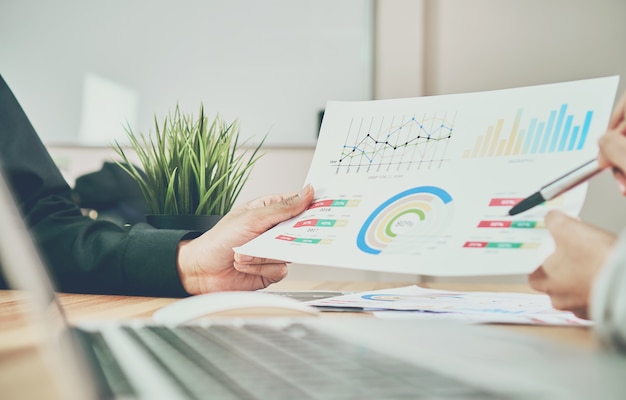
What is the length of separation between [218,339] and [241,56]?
1.55m

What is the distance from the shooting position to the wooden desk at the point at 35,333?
0.74ft

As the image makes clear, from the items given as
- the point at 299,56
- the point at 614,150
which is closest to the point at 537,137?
the point at 614,150

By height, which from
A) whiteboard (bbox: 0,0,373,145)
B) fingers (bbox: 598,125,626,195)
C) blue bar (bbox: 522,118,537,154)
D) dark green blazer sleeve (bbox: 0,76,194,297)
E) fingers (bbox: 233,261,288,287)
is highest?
whiteboard (bbox: 0,0,373,145)

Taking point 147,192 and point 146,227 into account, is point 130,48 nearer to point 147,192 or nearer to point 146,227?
point 147,192

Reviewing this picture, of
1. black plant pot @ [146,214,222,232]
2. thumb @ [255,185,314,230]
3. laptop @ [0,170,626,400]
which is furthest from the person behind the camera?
black plant pot @ [146,214,222,232]

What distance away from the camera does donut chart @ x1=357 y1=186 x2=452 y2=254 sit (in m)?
0.54

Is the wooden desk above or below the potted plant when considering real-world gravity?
below

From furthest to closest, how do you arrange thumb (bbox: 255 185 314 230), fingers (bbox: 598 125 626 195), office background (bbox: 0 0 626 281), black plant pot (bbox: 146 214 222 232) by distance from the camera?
office background (bbox: 0 0 626 281) < black plant pot (bbox: 146 214 222 232) < thumb (bbox: 255 185 314 230) < fingers (bbox: 598 125 626 195)

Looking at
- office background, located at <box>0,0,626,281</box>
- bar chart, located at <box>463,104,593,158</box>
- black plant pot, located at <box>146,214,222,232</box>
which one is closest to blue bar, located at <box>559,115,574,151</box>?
bar chart, located at <box>463,104,593,158</box>

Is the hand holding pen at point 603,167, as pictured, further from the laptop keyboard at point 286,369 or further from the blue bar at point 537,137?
the laptop keyboard at point 286,369

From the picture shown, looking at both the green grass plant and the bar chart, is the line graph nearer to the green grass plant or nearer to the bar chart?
the bar chart

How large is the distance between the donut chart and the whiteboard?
120 centimetres

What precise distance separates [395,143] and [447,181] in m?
0.10

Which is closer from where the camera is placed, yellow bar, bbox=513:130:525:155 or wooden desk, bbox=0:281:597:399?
wooden desk, bbox=0:281:597:399
